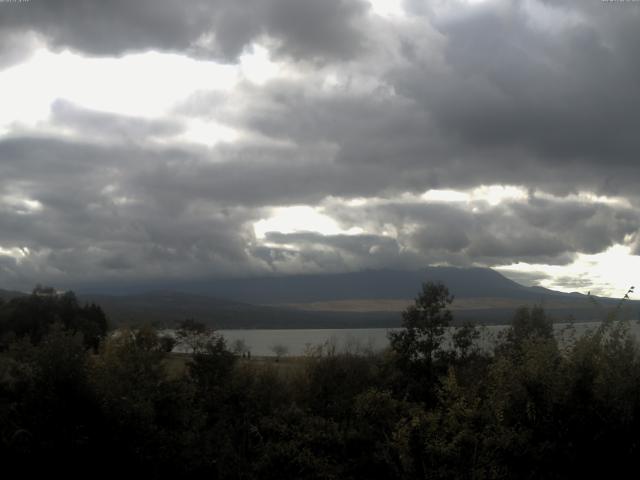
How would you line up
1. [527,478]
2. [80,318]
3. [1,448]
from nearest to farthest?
[527,478] < [1,448] < [80,318]

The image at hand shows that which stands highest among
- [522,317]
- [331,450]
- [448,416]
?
[522,317]

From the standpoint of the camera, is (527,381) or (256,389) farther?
(256,389)

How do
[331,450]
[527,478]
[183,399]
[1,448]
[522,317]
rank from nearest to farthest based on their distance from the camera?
[527,478], [1,448], [331,450], [183,399], [522,317]

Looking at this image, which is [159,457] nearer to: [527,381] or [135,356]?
[135,356]

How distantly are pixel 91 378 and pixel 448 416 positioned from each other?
12.2 m

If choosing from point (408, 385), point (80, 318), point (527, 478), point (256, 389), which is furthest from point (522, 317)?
point (80, 318)

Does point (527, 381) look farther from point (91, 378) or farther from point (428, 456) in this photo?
point (91, 378)

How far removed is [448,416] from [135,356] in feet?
44.8

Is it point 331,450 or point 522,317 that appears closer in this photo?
point 331,450

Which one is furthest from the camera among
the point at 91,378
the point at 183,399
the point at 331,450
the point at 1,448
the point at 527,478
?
the point at 183,399

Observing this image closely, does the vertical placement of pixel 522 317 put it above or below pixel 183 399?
above

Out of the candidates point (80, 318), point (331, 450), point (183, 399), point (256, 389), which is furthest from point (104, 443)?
point (80, 318)

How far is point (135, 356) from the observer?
3017cm

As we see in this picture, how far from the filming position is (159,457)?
2508 centimetres
